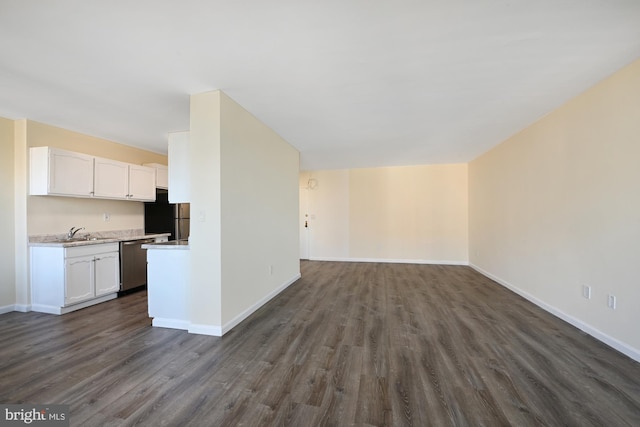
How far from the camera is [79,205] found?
Answer: 12.8 feet

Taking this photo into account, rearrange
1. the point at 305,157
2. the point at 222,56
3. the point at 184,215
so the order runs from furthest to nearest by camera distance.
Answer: the point at 305,157, the point at 184,215, the point at 222,56

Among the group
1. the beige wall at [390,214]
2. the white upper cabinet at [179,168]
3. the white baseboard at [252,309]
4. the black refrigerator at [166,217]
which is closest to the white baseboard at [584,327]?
the beige wall at [390,214]

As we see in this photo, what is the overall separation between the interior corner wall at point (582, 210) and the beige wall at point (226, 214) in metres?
3.58

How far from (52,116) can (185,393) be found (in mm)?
3745

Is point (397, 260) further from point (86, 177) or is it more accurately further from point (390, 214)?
point (86, 177)

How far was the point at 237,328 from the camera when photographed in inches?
109

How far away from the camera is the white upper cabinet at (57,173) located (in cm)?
328

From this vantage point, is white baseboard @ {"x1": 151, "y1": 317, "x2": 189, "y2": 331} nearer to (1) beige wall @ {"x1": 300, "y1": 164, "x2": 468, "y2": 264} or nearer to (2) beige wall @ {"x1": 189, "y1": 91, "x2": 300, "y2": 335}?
(2) beige wall @ {"x1": 189, "y1": 91, "x2": 300, "y2": 335}

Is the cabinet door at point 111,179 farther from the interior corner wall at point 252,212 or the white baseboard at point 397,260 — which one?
the white baseboard at point 397,260

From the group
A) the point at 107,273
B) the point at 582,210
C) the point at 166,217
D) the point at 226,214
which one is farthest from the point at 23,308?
the point at 582,210

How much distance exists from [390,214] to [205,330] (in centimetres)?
502

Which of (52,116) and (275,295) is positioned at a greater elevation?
(52,116)

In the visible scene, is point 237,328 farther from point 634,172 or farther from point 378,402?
point 634,172

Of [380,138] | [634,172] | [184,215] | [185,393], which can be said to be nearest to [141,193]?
[184,215]
